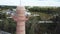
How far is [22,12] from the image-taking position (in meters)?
1.22

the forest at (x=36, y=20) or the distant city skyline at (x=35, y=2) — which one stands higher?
the distant city skyline at (x=35, y=2)

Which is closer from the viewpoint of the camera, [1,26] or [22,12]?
[22,12]

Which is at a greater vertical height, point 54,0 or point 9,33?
point 54,0

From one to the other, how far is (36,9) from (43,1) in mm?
147

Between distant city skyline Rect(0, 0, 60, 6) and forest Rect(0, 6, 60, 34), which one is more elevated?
distant city skyline Rect(0, 0, 60, 6)

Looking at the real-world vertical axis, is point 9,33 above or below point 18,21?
below

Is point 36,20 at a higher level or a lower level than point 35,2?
lower

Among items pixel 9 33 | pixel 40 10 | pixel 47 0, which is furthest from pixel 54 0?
pixel 9 33

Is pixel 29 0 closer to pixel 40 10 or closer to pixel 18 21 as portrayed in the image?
pixel 40 10

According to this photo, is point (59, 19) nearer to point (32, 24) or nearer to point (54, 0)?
point (54, 0)

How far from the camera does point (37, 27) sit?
1892mm

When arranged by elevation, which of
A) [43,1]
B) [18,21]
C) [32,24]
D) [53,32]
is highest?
[43,1]

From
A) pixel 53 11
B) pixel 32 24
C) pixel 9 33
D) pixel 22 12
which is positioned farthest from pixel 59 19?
pixel 22 12

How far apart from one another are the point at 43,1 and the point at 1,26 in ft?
2.24
